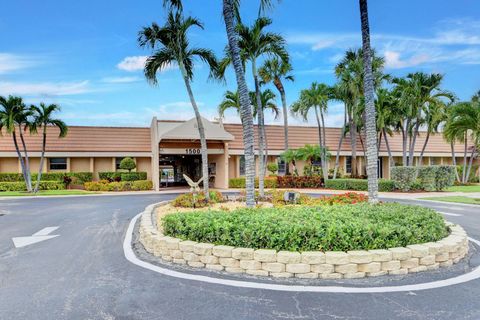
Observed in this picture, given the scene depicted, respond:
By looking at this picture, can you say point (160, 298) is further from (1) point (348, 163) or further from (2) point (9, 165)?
(1) point (348, 163)

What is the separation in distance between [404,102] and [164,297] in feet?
82.3

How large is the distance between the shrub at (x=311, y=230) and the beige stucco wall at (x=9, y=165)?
28.6 metres

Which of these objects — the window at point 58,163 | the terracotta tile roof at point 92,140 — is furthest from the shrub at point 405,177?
the window at point 58,163

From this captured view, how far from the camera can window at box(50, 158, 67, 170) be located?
30.8m

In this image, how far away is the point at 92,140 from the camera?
3159 centimetres

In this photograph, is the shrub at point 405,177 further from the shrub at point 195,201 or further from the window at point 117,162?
the window at point 117,162

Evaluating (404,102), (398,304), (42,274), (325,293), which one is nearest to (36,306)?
(42,274)

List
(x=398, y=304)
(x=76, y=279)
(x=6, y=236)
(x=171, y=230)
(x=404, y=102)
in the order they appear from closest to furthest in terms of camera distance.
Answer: (x=398, y=304)
(x=76, y=279)
(x=171, y=230)
(x=6, y=236)
(x=404, y=102)

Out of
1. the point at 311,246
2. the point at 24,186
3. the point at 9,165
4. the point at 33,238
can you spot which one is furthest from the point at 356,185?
the point at 9,165

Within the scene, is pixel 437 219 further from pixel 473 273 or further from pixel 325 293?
pixel 325 293

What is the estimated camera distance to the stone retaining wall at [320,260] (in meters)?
5.52

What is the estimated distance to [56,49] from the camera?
16.4 metres

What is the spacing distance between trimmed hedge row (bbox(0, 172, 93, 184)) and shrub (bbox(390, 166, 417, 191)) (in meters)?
24.6

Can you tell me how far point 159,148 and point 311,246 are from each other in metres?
22.1
